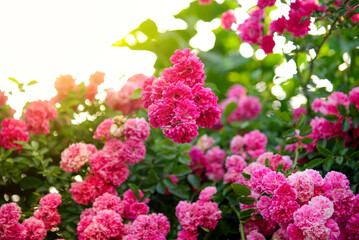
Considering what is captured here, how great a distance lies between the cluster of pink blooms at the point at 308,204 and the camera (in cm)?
86

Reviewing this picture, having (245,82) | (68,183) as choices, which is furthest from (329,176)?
(245,82)

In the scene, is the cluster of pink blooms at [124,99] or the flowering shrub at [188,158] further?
the cluster of pink blooms at [124,99]

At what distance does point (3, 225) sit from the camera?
1.09 metres

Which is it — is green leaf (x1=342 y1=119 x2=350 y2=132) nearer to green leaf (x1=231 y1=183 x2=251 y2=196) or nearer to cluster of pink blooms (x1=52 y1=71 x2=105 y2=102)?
green leaf (x1=231 y1=183 x2=251 y2=196)

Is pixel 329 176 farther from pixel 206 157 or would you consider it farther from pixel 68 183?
pixel 68 183

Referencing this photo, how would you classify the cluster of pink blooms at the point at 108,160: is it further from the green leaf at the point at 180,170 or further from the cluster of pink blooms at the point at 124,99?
the cluster of pink blooms at the point at 124,99

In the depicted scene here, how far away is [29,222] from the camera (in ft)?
3.71

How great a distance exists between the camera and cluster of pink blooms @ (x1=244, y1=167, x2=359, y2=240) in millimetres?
862

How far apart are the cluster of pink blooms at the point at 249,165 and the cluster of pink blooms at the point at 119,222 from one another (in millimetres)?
300

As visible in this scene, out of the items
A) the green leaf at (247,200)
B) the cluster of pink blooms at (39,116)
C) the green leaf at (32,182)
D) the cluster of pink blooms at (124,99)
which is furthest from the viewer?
the cluster of pink blooms at (124,99)

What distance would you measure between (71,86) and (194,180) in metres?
0.72

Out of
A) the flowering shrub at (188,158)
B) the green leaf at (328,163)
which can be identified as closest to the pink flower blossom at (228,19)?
the flowering shrub at (188,158)

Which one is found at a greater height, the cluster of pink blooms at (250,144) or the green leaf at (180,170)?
the cluster of pink blooms at (250,144)

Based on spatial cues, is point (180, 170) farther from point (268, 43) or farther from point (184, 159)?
Result: point (268, 43)
